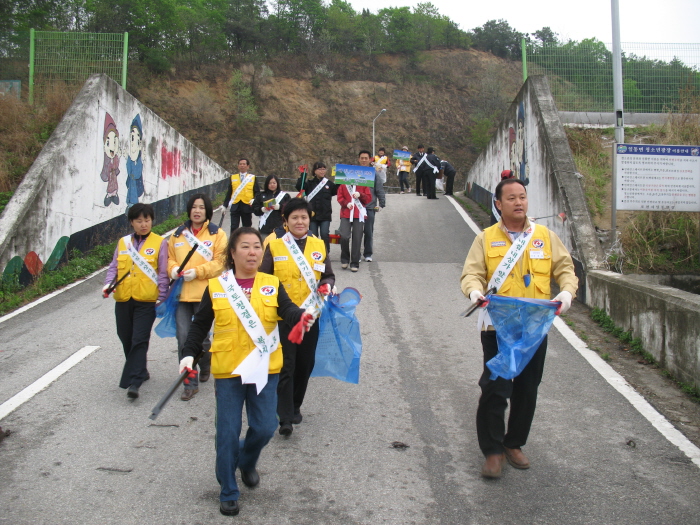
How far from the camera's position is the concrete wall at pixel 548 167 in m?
9.88

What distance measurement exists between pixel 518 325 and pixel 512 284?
0.29m

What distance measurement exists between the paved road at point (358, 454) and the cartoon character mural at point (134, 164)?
7.75 m

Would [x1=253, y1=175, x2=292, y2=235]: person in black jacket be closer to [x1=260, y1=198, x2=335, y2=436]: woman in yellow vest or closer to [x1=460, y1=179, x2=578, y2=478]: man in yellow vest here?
[x1=260, y1=198, x2=335, y2=436]: woman in yellow vest

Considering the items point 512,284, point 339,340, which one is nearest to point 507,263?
point 512,284

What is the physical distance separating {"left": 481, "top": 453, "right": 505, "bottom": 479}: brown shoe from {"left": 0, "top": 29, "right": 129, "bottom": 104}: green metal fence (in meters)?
14.9

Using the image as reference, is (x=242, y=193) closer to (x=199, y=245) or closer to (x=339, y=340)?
(x=199, y=245)

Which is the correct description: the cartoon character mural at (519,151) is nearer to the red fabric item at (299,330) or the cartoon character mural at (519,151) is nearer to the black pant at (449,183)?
the black pant at (449,183)

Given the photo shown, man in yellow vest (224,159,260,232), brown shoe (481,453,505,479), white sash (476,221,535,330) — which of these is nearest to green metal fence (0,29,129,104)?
man in yellow vest (224,159,260,232)

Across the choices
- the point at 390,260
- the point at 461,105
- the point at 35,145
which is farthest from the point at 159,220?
the point at 461,105

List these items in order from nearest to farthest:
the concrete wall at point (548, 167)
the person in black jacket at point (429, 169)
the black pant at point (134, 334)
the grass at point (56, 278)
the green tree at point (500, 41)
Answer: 1. the black pant at point (134, 334)
2. the grass at point (56, 278)
3. the concrete wall at point (548, 167)
4. the person in black jacket at point (429, 169)
5. the green tree at point (500, 41)

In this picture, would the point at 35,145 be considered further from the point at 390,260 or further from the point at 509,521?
the point at 509,521

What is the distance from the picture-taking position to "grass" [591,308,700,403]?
5.68 metres

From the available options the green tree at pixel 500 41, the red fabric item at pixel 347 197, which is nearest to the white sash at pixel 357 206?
the red fabric item at pixel 347 197

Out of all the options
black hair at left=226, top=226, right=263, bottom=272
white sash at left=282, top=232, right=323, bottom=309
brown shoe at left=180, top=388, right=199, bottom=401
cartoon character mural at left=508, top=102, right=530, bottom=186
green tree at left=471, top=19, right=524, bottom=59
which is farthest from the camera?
green tree at left=471, top=19, right=524, bottom=59
